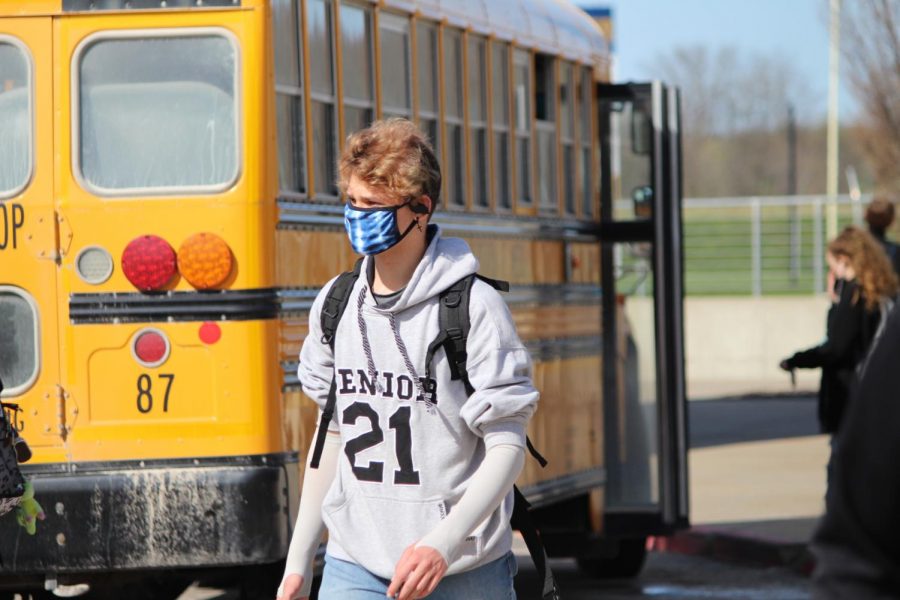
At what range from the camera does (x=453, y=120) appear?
7617 millimetres

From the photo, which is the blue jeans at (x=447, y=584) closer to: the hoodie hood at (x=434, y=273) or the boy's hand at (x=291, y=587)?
the boy's hand at (x=291, y=587)

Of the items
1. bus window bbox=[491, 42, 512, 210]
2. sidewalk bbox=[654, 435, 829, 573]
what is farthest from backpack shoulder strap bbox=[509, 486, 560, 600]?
sidewalk bbox=[654, 435, 829, 573]

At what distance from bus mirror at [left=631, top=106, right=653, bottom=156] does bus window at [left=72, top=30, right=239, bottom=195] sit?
131 inches

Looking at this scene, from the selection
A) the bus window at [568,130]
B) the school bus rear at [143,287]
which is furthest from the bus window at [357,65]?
the bus window at [568,130]

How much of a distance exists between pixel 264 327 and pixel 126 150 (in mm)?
735

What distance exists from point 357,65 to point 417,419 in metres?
3.18

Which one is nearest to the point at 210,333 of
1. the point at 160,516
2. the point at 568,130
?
the point at 160,516

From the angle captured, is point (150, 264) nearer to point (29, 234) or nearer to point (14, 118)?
point (29, 234)

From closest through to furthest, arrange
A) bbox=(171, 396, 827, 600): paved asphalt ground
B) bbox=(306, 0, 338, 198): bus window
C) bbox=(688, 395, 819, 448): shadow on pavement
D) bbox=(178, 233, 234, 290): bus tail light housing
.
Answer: bbox=(178, 233, 234, 290): bus tail light housing < bbox=(306, 0, 338, 198): bus window < bbox=(171, 396, 827, 600): paved asphalt ground < bbox=(688, 395, 819, 448): shadow on pavement

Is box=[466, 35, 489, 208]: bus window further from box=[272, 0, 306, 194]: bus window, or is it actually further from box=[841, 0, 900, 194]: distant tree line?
box=[841, 0, 900, 194]: distant tree line

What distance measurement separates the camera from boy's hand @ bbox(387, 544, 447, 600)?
11.8 feet

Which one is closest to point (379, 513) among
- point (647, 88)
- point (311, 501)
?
point (311, 501)

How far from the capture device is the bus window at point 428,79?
7.32m

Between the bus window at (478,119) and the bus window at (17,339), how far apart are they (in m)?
2.15
